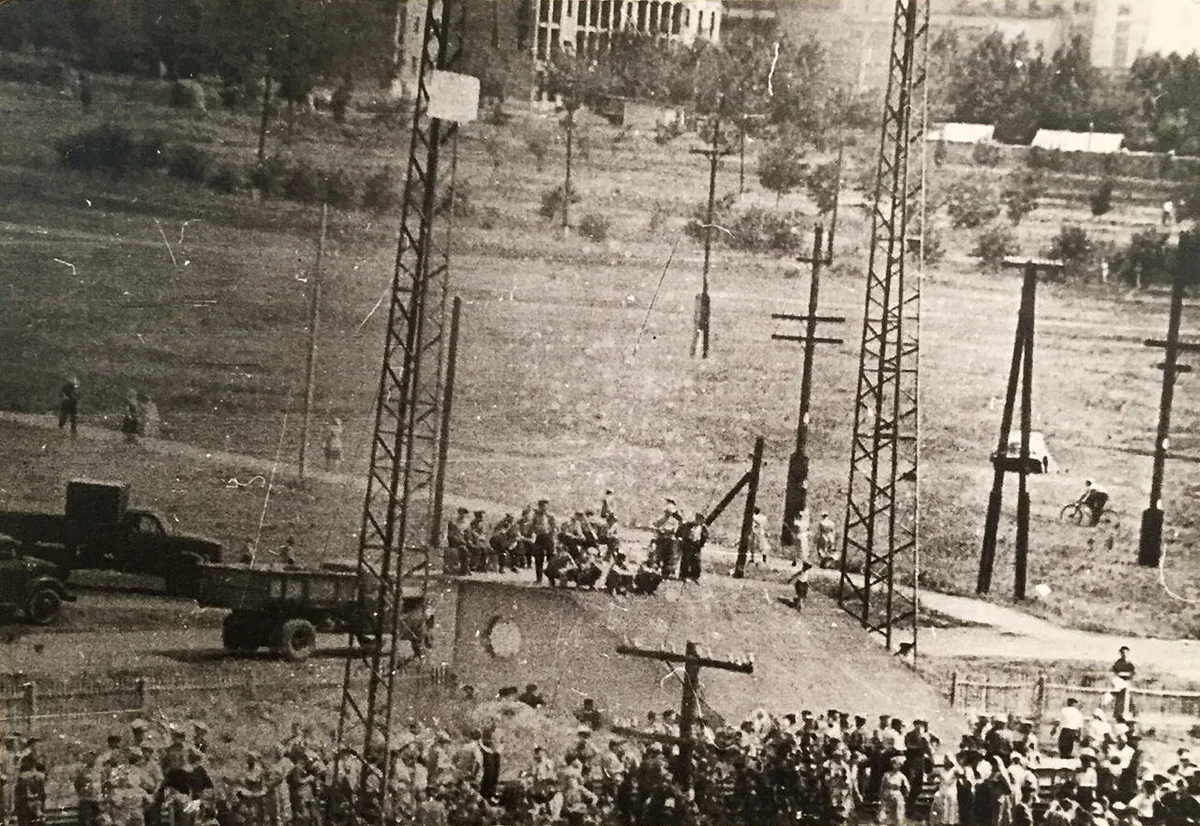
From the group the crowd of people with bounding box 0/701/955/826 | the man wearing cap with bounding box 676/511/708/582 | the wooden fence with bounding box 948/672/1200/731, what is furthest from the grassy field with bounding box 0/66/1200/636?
the crowd of people with bounding box 0/701/955/826

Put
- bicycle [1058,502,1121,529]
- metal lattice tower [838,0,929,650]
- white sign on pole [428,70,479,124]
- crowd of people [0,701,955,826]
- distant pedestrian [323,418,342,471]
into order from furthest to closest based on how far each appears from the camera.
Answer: bicycle [1058,502,1121,529] → metal lattice tower [838,0,929,650] → distant pedestrian [323,418,342,471] → white sign on pole [428,70,479,124] → crowd of people [0,701,955,826]

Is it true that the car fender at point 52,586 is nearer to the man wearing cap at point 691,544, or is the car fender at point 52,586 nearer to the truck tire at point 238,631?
the truck tire at point 238,631

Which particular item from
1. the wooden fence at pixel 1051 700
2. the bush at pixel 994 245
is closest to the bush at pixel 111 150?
the bush at pixel 994 245

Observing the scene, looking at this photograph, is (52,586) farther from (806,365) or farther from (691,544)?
(806,365)

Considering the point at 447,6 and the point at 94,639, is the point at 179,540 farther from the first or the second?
the point at 447,6

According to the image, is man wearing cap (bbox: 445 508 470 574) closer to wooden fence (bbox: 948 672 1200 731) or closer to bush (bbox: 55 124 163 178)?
bush (bbox: 55 124 163 178)
